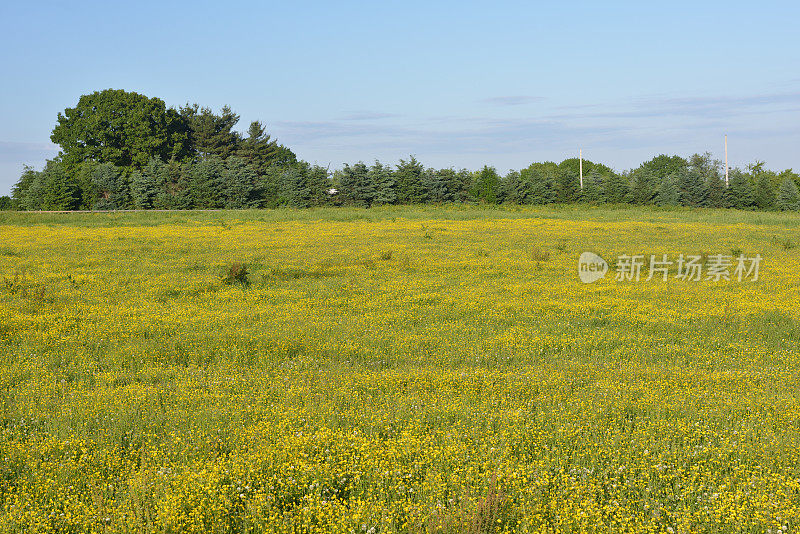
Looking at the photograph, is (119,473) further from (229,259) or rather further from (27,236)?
(27,236)

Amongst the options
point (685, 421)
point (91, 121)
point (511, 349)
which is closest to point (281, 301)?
point (511, 349)

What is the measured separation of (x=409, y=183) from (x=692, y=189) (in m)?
31.4

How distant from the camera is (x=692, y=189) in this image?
6706 centimetres

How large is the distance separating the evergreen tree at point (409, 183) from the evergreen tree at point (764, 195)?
121 ft

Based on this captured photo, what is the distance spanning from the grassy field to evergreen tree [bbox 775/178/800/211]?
2256 inches

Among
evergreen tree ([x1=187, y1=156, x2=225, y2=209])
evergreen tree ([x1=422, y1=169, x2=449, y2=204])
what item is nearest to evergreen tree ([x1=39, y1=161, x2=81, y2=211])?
evergreen tree ([x1=187, y1=156, x2=225, y2=209])

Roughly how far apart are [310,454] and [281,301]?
880 centimetres

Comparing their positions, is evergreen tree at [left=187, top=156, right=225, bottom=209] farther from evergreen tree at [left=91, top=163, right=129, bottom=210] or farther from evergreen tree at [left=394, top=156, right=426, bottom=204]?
evergreen tree at [left=394, top=156, right=426, bottom=204]

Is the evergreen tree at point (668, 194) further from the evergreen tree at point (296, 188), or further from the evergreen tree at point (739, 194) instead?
the evergreen tree at point (296, 188)

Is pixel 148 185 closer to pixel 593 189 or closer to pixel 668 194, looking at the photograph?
pixel 593 189

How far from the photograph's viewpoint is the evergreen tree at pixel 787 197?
6469 cm
